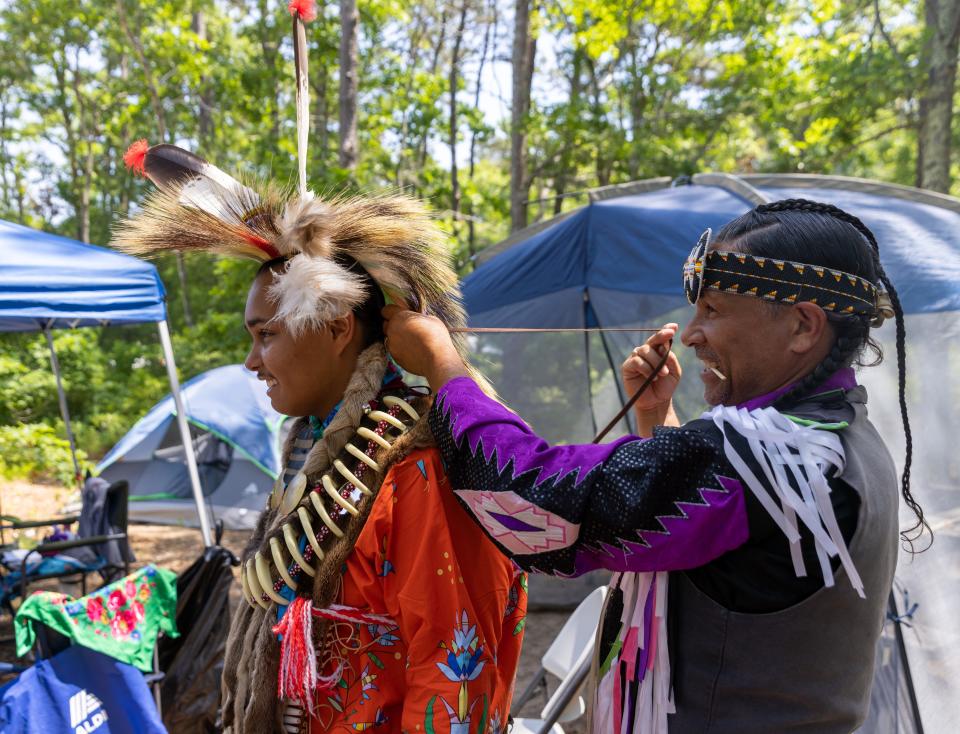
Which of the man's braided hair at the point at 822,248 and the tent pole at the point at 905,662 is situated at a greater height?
the man's braided hair at the point at 822,248

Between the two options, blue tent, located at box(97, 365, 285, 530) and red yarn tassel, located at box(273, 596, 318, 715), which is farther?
blue tent, located at box(97, 365, 285, 530)

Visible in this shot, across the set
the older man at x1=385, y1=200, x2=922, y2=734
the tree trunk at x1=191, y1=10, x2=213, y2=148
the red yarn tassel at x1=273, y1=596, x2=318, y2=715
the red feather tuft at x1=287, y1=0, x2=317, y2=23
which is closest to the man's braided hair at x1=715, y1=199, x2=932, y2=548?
the older man at x1=385, y1=200, x2=922, y2=734

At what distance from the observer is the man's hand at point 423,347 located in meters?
1.37

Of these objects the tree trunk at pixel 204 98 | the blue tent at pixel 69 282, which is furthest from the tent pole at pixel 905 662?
the tree trunk at pixel 204 98

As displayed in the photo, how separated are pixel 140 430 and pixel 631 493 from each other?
7.94 metres

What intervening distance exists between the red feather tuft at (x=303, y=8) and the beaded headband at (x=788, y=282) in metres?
1.11

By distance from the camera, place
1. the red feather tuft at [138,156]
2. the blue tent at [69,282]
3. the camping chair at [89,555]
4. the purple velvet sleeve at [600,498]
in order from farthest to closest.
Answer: the camping chair at [89,555]
the blue tent at [69,282]
the red feather tuft at [138,156]
the purple velvet sleeve at [600,498]

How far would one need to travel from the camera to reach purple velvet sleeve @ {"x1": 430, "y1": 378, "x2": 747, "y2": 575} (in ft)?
3.38

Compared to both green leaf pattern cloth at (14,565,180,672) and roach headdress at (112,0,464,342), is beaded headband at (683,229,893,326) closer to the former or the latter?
roach headdress at (112,0,464,342)

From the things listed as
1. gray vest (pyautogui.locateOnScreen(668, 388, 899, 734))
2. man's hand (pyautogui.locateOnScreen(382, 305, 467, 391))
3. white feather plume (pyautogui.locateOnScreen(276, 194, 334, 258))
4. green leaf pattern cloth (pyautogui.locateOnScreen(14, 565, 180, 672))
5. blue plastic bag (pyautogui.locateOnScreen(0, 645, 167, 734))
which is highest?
white feather plume (pyautogui.locateOnScreen(276, 194, 334, 258))

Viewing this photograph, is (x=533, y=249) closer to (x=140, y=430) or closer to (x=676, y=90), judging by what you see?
(x=140, y=430)

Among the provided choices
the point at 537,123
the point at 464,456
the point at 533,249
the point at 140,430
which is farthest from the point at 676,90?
the point at 464,456

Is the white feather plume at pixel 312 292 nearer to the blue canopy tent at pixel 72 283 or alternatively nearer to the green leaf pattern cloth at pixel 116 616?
the green leaf pattern cloth at pixel 116 616

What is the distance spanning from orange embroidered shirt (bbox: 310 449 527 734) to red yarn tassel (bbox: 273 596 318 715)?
0.06 meters
